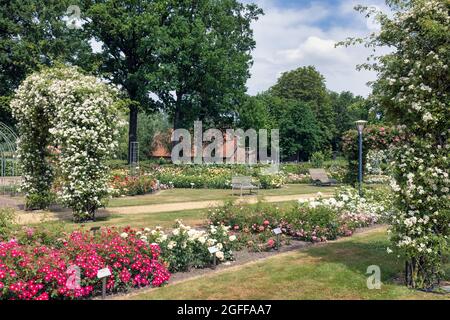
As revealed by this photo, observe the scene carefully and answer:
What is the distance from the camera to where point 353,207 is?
1255 cm

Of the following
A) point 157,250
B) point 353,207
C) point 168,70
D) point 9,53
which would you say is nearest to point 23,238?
point 157,250

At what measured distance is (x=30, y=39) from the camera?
1423 inches

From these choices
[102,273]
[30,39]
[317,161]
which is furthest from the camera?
[30,39]

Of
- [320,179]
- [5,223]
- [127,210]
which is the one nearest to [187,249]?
[5,223]

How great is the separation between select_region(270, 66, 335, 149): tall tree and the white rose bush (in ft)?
179

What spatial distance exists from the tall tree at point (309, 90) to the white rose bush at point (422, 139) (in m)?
54.5

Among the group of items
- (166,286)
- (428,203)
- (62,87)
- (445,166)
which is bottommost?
(166,286)

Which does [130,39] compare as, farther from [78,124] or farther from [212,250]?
[212,250]

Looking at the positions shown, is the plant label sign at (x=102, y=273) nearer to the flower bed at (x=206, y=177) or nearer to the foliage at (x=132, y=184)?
the foliage at (x=132, y=184)

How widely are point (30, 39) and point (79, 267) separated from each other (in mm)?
35462

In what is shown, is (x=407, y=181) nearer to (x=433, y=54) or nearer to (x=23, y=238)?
(x=433, y=54)

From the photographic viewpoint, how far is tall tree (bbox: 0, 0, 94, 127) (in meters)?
34.2

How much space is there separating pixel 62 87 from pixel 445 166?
991 centimetres

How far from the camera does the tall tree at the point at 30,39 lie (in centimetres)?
3416
